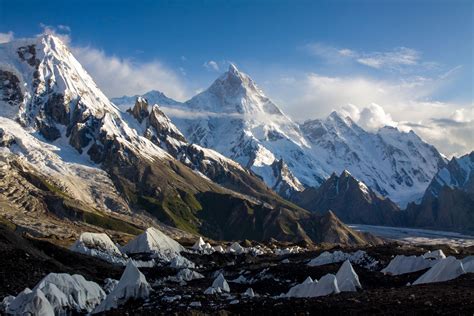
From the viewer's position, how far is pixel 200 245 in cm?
19288

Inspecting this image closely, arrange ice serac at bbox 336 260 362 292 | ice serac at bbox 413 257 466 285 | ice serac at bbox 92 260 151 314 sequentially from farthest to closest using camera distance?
ice serac at bbox 413 257 466 285, ice serac at bbox 336 260 362 292, ice serac at bbox 92 260 151 314

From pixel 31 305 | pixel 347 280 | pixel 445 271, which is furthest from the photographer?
pixel 445 271

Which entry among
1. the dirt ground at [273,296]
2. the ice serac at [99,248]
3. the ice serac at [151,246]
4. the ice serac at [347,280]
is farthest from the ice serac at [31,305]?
the ice serac at [151,246]

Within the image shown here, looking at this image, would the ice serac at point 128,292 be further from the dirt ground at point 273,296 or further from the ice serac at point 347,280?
the ice serac at point 347,280

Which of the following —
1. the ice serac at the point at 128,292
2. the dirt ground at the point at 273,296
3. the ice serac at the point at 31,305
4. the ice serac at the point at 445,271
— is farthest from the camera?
the ice serac at the point at 445,271

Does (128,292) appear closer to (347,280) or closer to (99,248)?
(347,280)

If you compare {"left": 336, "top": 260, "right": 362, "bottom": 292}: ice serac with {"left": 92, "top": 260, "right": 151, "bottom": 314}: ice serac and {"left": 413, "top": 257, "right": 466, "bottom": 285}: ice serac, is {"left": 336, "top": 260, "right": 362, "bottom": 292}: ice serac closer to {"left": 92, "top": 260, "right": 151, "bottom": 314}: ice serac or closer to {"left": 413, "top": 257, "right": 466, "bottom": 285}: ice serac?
{"left": 413, "top": 257, "right": 466, "bottom": 285}: ice serac

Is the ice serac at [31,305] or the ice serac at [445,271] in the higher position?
the ice serac at [445,271]

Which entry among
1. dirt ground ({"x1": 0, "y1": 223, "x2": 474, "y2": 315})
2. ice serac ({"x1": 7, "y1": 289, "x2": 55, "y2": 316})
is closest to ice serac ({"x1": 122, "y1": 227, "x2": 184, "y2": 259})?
dirt ground ({"x1": 0, "y1": 223, "x2": 474, "y2": 315})

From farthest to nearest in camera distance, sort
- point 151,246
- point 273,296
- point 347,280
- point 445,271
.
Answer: point 151,246 < point 273,296 < point 445,271 < point 347,280

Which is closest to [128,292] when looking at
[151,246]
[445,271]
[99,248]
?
[445,271]

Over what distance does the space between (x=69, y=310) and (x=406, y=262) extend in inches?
2440

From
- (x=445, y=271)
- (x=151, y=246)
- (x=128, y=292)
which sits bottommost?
(x=151, y=246)

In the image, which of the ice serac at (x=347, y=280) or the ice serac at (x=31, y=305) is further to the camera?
the ice serac at (x=347, y=280)
